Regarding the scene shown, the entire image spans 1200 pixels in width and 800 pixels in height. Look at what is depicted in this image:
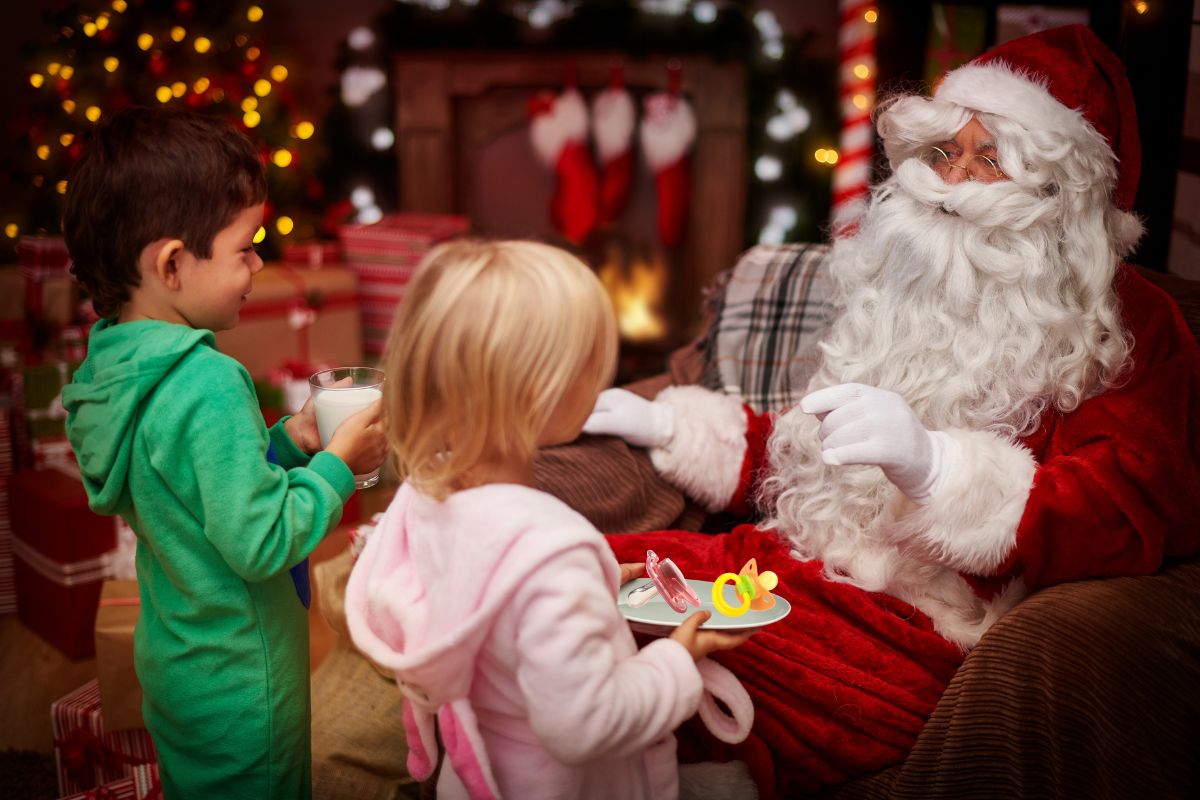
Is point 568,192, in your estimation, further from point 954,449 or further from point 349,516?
point 954,449

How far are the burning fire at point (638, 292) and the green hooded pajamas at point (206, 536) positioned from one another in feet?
11.4

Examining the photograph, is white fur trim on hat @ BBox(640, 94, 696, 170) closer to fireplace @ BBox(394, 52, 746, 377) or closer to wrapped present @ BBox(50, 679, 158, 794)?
fireplace @ BBox(394, 52, 746, 377)

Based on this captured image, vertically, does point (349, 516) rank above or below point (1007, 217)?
below

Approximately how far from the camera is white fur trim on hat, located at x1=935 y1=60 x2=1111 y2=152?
1.61m

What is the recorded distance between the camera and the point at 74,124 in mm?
3459

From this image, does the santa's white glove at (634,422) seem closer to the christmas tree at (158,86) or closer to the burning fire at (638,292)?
the christmas tree at (158,86)

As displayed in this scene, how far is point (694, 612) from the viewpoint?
1279 millimetres

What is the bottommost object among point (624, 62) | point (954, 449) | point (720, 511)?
point (720, 511)

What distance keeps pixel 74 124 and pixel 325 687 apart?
2.46 meters

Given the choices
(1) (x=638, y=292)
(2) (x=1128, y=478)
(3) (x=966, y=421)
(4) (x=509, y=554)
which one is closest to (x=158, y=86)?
(1) (x=638, y=292)

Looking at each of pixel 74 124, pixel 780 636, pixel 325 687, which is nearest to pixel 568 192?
pixel 74 124

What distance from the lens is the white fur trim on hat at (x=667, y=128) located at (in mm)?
4367

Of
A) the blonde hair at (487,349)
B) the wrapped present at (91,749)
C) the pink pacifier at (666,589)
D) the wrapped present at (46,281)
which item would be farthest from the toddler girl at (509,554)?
the wrapped present at (46,281)

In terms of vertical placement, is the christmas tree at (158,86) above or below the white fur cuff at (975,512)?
above
